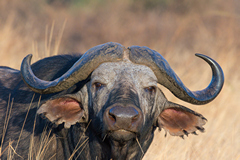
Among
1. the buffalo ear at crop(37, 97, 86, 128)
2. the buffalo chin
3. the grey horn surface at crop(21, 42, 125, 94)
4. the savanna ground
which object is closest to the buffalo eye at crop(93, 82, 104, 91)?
the grey horn surface at crop(21, 42, 125, 94)

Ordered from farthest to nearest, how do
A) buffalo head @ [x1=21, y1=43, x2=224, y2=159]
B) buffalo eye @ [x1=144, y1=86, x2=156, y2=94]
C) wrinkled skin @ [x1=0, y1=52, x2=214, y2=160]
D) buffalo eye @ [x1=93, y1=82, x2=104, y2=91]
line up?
1. buffalo eye @ [x1=144, y1=86, x2=156, y2=94]
2. buffalo eye @ [x1=93, y1=82, x2=104, y2=91]
3. buffalo head @ [x1=21, y1=43, x2=224, y2=159]
4. wrinkled skin @ [x1=0, y1=52, x2=214, y2=160]

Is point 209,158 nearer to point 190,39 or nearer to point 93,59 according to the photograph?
point 93,59

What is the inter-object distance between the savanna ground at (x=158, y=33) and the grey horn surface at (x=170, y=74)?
2.74 meters

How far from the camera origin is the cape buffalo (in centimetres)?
413

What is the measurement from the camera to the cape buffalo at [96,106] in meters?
4.13

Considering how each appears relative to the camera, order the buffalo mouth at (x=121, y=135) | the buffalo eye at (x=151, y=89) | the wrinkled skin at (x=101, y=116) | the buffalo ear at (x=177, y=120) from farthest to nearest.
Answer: the buffalo ear at (x=177, y=120), the buffalo eye at (x=151, y=89), the wrinkled skin at (x=101, y=116), the buffalo mouth at (x=121, y=135)

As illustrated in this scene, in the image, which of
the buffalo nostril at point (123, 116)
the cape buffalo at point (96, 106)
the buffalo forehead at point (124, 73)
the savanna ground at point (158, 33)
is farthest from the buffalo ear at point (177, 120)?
the savanna ground at point (158, 33)

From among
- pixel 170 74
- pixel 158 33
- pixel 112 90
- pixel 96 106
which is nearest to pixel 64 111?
pixel 96 106

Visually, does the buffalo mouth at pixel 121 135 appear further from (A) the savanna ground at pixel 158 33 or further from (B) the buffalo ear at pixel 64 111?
(A) the savanna ground at pixel 158 33

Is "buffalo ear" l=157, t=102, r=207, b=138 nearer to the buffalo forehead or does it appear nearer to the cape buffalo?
the cape buffalo

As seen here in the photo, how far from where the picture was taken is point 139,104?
13.1 ft

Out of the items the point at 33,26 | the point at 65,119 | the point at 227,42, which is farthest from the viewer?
the point at 33,26

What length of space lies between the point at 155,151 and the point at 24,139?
7.92 ft

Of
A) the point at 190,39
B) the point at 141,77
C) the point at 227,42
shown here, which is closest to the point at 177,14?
the point at 190,39
